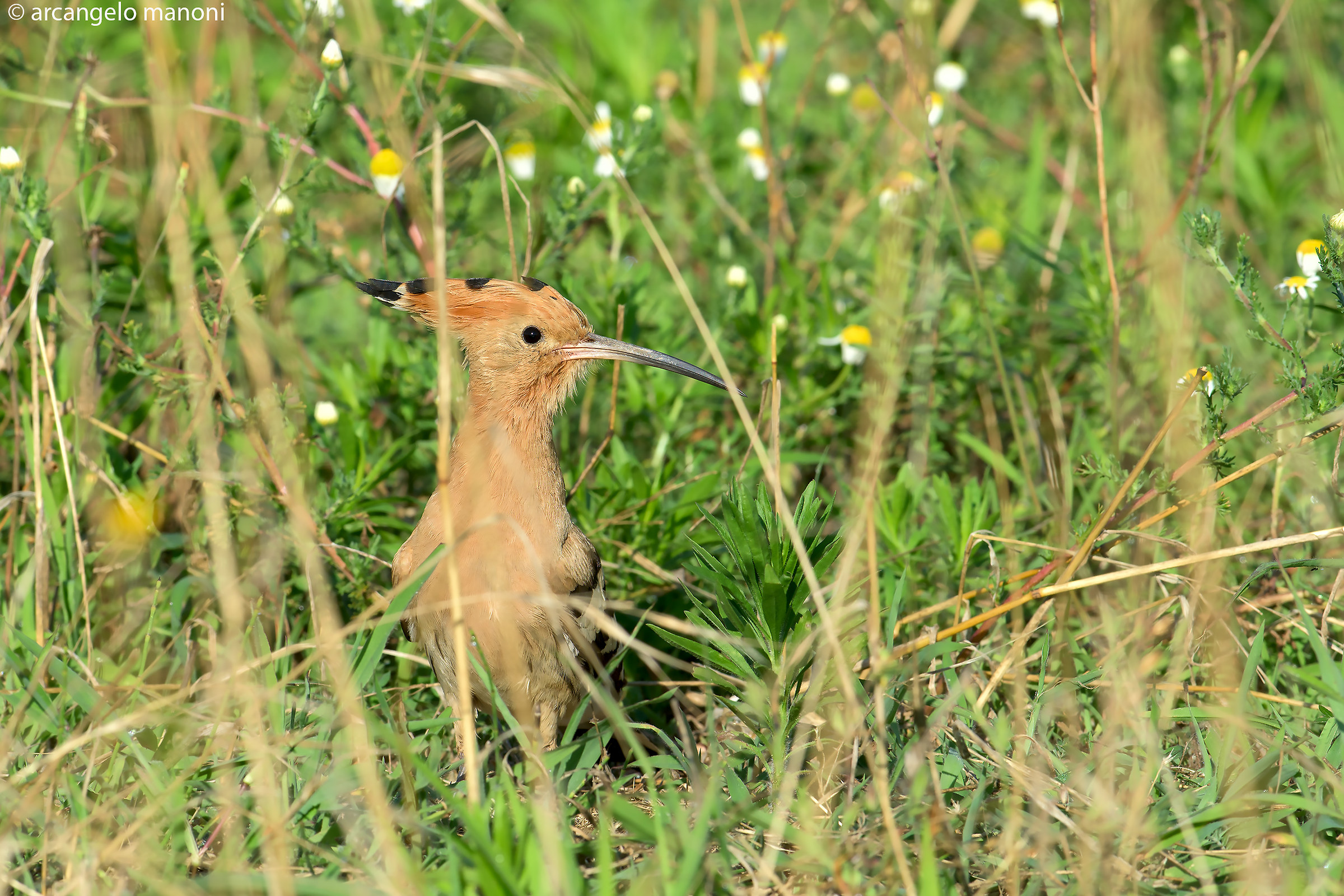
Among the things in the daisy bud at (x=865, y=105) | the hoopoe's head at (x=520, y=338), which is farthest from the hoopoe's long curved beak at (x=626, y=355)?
the daisy bud at (x=865, y=105)

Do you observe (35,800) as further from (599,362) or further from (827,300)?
(827,300)

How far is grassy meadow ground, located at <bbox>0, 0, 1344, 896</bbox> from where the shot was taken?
95.8 inches

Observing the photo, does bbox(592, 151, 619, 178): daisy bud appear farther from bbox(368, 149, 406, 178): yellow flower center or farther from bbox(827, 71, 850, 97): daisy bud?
bbox(827, 71, 850, 97): daisy bud

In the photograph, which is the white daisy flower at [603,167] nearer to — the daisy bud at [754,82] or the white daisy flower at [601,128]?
the white daisy flower at [601,128]

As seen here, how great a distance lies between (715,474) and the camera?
3.64 m

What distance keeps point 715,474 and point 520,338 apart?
73cm

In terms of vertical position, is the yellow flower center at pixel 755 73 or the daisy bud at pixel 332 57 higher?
the yellow flower center at pixel 755 73

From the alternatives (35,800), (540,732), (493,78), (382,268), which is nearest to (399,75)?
(382,268)

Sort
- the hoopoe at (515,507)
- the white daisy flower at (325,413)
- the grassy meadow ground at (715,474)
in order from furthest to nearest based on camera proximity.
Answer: the white daisy flower at (325,413)
the hoopoe at (515,507)
the grassy meadow ground at (715,474)

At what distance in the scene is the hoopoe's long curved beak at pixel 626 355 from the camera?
10.8 ft

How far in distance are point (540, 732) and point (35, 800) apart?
1149 millimetres

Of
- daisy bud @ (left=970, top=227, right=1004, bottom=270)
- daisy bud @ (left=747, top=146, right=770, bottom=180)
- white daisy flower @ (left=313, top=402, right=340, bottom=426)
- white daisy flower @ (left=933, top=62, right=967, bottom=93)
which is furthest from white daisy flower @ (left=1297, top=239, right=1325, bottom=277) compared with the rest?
white daisy flower @ (left=313, top=402, right=340, bottom=426)

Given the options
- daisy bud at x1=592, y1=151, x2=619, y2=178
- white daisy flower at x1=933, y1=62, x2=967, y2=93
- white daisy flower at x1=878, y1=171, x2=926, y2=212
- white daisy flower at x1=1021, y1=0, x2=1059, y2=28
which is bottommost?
white daisy flower at x1=878, y1=171, x2=926, y2=212

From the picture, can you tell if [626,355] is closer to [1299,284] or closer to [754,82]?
[754,82]
